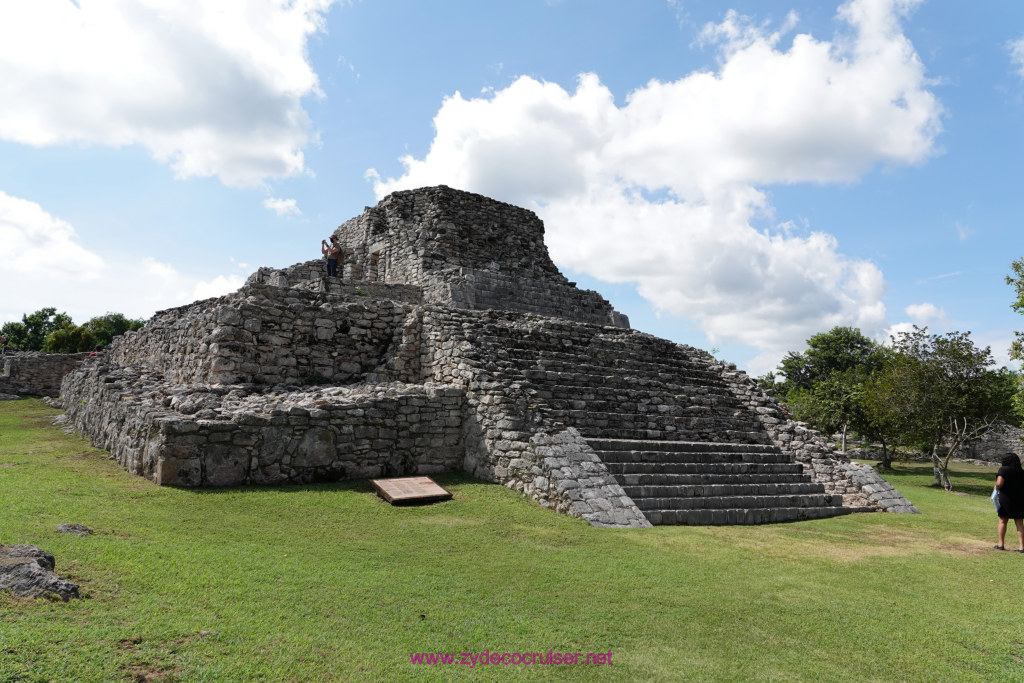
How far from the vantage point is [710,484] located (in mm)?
9375

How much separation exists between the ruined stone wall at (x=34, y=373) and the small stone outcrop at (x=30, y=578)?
2459cm

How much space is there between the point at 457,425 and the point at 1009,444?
1285 inches

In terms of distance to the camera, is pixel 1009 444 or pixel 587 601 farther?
pixel 1009 444

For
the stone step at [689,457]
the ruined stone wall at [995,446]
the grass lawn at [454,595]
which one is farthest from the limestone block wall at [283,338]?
the ruined stone wall at [995,446]

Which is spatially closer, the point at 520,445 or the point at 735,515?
the point at 735,515

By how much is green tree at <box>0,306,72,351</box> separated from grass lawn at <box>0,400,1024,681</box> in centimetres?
5320

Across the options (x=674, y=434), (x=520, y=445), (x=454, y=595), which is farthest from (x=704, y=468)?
(x=454, y=595)

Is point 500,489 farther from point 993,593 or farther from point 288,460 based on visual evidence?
point 993,593

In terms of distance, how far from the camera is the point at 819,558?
6.78m

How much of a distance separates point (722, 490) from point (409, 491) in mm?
4939

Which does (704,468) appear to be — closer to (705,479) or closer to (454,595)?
(705,479)

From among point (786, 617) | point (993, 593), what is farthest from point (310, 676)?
point (993, 593)

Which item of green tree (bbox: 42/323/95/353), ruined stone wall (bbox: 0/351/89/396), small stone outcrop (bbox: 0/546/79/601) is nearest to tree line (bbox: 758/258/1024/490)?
small stone outcrop (bbox: 0/546/79/601)

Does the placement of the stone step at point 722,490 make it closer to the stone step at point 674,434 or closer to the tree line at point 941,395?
the stone step at point 674,434
